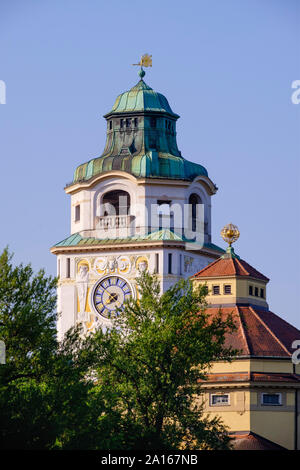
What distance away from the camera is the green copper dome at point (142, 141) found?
157625mm

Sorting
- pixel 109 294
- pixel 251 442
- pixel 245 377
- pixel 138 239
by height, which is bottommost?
pixel 251 442

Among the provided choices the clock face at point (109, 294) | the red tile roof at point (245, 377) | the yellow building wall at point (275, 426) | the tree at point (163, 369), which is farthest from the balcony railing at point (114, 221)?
the tree at point (163, 369)

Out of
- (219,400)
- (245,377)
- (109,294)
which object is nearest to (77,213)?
(109,294)

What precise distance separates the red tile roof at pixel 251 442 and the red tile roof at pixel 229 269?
12201 mm

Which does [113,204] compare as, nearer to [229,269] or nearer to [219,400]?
[229,269]

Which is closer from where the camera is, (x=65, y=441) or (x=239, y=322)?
(x=65, y=441)

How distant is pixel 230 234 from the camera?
5758 inches

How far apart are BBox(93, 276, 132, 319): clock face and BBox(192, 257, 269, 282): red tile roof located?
10275mm

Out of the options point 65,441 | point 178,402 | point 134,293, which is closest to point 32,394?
point 65,441

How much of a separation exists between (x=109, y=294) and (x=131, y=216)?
5335mm

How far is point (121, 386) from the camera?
124438mm

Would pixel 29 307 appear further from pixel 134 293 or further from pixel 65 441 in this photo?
pixel 134 293
